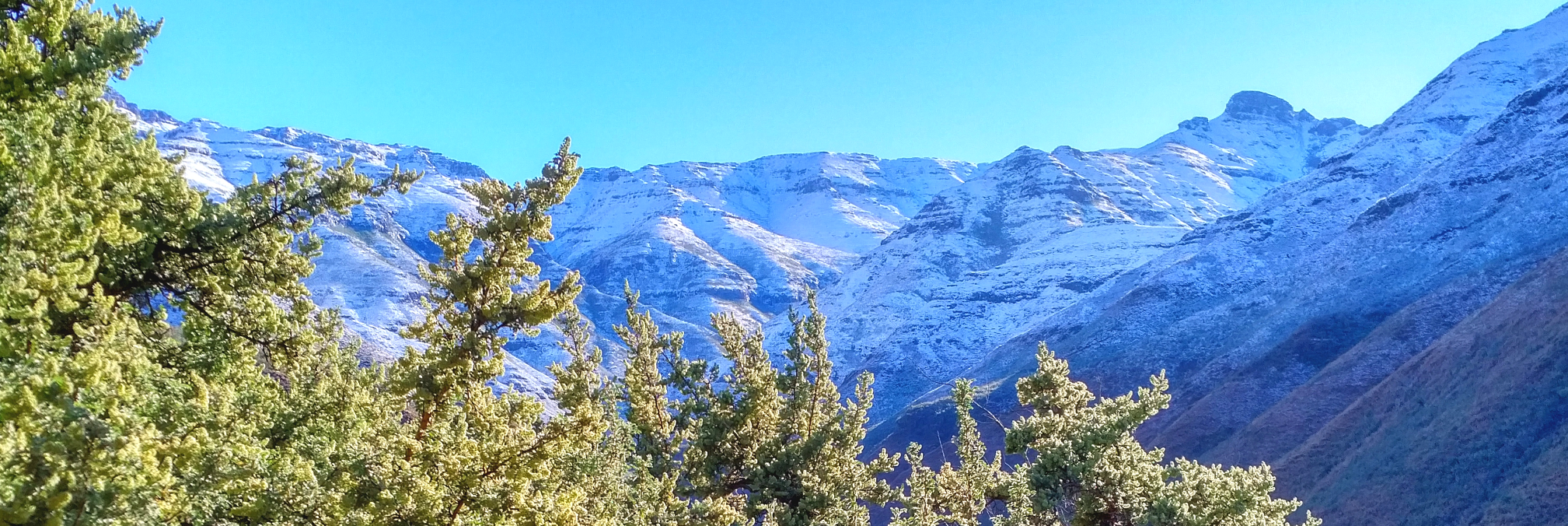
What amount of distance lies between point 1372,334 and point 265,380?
80.7 meters

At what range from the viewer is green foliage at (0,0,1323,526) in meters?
6.14

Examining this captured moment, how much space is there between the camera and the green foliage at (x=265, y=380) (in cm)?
614

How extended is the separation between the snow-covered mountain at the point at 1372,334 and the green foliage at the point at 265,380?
1272 inches

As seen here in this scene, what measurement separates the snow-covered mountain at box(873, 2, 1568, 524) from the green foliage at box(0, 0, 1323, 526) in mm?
32319

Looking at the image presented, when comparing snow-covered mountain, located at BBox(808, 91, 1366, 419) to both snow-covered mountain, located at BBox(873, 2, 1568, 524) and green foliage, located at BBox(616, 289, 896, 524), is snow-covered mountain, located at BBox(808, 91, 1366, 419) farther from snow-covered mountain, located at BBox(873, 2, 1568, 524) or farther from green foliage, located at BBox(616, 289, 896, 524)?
green foliage, located at BBox(616, 289, 896, 524)

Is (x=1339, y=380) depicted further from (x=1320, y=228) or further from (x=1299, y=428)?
(x=1320, y=228)

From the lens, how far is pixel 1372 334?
71.4 m

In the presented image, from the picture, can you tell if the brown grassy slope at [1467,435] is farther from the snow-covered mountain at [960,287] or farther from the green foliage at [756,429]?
the snow-covered mountain at [960,287]

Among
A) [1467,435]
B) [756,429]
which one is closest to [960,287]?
[1467,435]

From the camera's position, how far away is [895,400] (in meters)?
129

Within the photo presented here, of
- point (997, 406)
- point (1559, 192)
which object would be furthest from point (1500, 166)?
point (997, 406)

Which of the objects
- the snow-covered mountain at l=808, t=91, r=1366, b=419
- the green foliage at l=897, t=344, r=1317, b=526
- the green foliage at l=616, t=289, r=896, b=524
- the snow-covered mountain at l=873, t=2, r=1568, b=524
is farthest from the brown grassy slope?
the snow-covered mountain at l=808, t=91, r=1366, b=419

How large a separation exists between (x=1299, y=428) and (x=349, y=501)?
6741cm

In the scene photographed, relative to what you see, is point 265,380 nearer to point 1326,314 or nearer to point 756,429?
point 756,429
